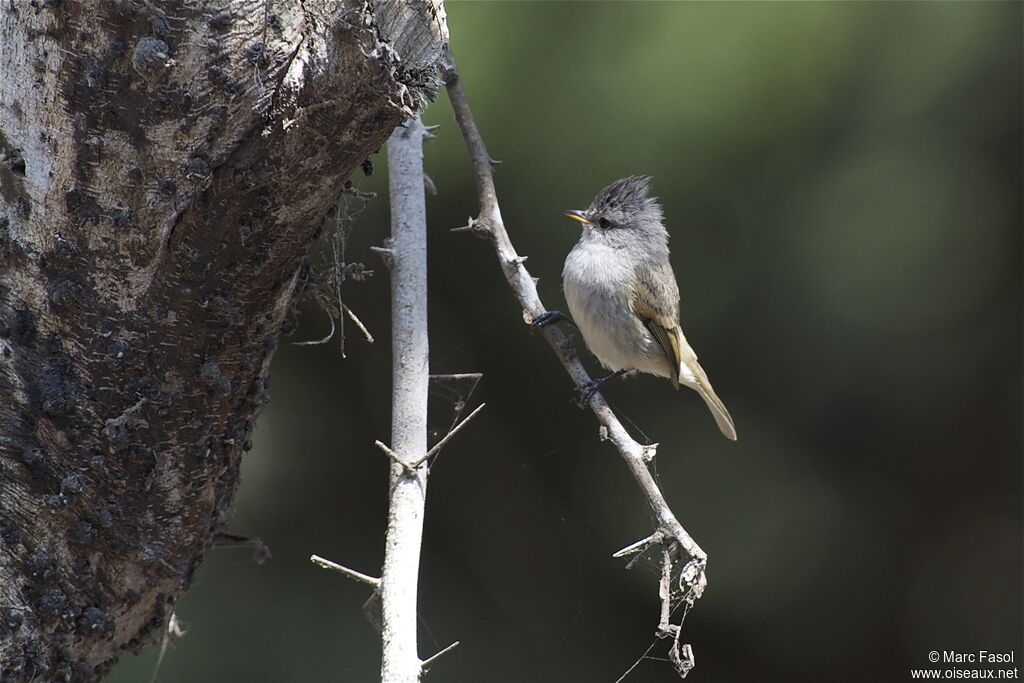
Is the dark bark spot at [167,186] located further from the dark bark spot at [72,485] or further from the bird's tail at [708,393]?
the bird's tail at [708,393]

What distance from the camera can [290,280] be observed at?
5.58 feet

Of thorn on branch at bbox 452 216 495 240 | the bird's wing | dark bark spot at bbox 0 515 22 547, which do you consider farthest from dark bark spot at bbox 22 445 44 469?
the bird's wing

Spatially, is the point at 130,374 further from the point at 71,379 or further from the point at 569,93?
the point at 569,93

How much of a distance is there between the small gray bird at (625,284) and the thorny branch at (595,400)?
976mm

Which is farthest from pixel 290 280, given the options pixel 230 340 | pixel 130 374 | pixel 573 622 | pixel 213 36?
pixel 573 622

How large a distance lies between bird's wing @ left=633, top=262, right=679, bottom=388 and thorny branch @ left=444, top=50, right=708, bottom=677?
1058 mm

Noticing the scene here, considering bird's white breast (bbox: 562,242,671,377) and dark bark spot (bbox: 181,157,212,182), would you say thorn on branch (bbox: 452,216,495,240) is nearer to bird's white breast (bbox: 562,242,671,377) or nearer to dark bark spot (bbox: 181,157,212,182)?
dark bark spot (bbox: 181,157,212,182)

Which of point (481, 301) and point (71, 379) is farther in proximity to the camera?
point (481, 301)

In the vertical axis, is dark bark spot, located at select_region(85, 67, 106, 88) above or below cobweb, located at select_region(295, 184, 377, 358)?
above

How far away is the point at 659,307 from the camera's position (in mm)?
3250

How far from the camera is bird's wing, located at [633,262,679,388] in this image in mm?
3223

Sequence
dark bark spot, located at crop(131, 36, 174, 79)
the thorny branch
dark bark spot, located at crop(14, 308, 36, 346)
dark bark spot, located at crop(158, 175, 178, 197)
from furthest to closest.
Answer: the thorny branch → dark bark spot, located at crop(14, 308, 36, 346) → dark bark spot, located at crop(158, 175, 178, 197) → dark bark spot, located at crop(131, 36, 174, 79)

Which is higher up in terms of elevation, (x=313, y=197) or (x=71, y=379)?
(x=313, y=197)

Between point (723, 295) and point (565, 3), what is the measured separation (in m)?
1.27
